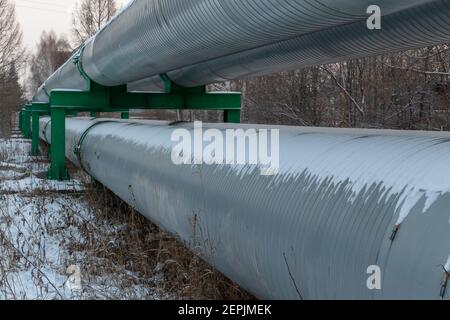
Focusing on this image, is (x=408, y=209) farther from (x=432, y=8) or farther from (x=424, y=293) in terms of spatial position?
(x=432, y=8)

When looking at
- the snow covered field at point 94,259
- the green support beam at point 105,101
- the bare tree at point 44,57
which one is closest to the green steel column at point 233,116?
the green support beam at point 105,101

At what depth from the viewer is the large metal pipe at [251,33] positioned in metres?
2.45

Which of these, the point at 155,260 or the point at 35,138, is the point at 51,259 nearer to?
the point at 155,260

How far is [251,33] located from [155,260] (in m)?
1.57

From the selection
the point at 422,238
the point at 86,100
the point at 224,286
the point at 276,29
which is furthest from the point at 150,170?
the point at 86,100

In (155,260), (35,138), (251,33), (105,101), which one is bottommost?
(155,260)

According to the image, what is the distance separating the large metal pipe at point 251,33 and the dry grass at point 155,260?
1.23m

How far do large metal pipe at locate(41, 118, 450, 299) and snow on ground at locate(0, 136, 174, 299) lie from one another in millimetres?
473

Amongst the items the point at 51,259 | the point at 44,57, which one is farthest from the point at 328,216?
the point at 44,57

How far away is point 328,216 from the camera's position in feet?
5.06

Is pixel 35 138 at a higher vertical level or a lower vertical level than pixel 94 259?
higher
